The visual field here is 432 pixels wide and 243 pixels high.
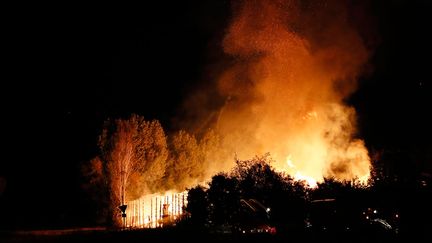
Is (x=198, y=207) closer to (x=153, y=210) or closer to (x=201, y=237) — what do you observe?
(x=201, y=237)

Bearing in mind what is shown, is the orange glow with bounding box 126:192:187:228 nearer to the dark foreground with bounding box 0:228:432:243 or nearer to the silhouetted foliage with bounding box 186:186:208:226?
the silhouetted foliage with bounding box 186:186:208:226

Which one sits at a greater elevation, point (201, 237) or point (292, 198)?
point (292, 198)

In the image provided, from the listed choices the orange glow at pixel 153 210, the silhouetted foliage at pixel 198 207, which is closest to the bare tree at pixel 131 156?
the orange glow at pixel 153 210

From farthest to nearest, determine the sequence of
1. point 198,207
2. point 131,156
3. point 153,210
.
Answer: point 153,210
point 131,156
point 198,207

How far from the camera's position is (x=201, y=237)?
1588cm

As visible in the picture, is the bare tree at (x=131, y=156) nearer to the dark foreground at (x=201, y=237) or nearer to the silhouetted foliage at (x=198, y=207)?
the silhouetted foliage at (x=198, y=207)

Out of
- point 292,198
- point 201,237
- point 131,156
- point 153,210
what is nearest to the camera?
point 201,237

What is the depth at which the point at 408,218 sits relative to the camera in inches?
662

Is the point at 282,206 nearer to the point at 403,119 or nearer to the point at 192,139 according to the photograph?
the point at 192,139

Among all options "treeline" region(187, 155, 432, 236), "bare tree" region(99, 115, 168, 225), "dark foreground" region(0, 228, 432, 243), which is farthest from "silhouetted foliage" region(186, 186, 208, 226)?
"bare tree" region(99, 115, 168, 225)

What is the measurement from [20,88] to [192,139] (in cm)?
1398

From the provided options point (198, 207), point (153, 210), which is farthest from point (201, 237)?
point (153, 210)

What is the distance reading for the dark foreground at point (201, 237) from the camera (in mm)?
14602

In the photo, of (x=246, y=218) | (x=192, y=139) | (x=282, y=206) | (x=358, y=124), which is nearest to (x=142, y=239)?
(x=246, y=218)
